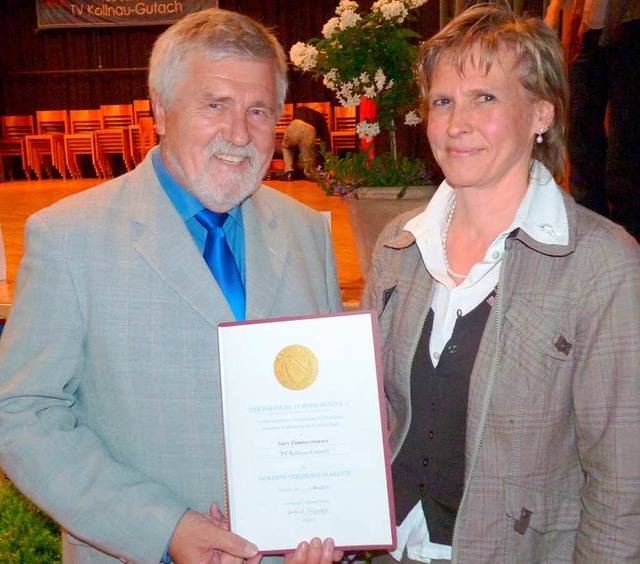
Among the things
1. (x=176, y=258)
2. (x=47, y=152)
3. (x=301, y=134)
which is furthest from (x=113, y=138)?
(x=176, y=258)

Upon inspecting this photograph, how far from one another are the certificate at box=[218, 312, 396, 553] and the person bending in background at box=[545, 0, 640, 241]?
5.36 feet

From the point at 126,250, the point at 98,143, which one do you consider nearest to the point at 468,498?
the point at 126,250

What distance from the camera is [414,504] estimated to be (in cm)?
160

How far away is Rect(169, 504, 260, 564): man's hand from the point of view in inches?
55.1

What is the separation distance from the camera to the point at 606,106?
116 inches

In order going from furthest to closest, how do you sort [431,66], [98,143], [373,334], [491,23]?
[98,143]
[431,66]
[491,23]
[373,334]

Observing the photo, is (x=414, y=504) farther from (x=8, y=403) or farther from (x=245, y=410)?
(x=8, y=403)

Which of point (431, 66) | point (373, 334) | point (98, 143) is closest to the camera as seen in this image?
point (373, 334)

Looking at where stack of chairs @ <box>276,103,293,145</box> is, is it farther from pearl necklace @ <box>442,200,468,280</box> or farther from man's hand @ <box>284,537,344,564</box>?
man's hand @ <box>284,537,344,564</box>

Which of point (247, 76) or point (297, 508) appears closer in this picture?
point (297, 508)

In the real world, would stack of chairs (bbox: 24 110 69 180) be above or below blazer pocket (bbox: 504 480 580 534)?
above

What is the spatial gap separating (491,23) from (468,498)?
918mm

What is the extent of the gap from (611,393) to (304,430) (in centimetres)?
55

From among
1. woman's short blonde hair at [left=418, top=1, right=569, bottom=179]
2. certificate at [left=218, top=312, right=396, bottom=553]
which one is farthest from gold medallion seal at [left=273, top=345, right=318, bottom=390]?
woman's short blonde hair at [left=418, top=1, right=569, bottom=179]
